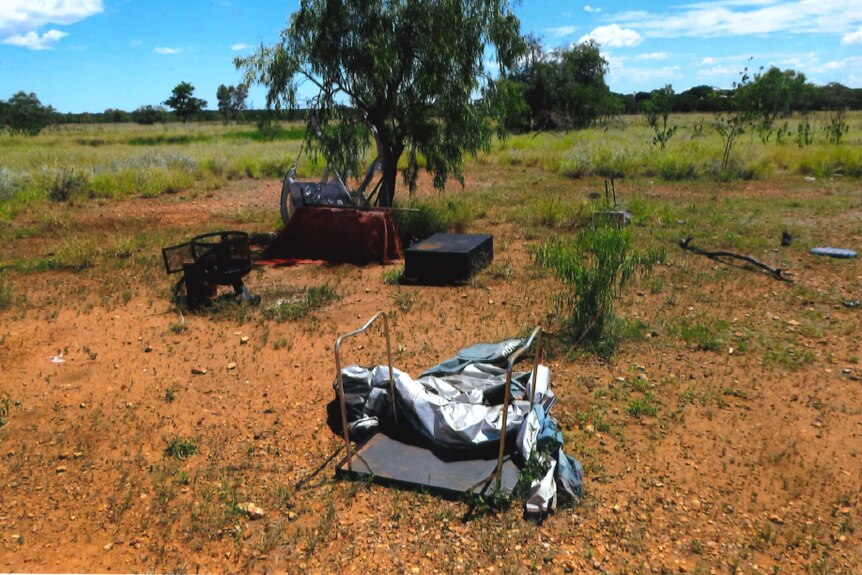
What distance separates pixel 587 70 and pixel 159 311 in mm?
38677

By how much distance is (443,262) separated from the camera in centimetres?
827

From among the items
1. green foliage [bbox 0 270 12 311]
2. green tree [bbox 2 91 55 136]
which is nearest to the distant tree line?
green tree [bbox 2 91 55 136]

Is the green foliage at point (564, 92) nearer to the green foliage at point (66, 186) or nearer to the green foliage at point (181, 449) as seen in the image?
the green foliage at point (66, 186)

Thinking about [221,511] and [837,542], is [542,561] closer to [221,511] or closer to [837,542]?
[837,542]

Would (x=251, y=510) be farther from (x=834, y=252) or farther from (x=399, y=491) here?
(x=834, y=252)

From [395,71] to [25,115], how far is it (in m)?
51.5

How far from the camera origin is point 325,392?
17.5ft

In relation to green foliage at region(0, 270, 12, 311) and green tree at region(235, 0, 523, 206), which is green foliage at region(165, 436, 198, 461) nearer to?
green foliage at region(0, 270, 12, 311)

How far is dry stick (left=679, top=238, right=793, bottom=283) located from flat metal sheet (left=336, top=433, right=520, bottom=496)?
568cm

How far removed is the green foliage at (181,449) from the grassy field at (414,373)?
0.03 metres

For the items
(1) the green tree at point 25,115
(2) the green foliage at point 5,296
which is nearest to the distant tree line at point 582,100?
(1) the green tree at point 25,115

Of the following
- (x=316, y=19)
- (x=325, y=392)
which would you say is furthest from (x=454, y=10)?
(x=325, y=392)

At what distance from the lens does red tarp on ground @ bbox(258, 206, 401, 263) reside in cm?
965

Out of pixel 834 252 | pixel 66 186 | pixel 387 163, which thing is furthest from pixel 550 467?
pixel 66 186
